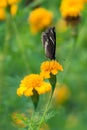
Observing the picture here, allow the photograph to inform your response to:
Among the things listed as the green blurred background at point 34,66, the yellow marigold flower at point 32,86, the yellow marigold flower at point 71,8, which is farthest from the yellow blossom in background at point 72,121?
the yellow marigold flower at point 32,86

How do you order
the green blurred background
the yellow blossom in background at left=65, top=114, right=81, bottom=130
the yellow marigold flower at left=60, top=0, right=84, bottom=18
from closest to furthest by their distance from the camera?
the green blurred background
the yellow marigold flower at left=60, top=0, right=84, bottom=18
the yellow blossom in background at left=65, top=114, right=81, bottom=130

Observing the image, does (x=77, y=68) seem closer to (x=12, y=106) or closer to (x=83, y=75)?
(x=83, y=75)

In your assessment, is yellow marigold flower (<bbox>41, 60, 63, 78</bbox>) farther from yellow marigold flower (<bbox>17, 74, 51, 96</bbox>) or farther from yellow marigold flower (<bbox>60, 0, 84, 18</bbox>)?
yellow marigold flower (<bbox>60, 0, 84, 18</bbox>)

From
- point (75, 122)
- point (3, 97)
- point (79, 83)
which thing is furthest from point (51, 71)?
point (79, 83)

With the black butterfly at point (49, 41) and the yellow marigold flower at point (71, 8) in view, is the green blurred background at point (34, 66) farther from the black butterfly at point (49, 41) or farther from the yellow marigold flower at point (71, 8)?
the black butterfly at point (49, 41)

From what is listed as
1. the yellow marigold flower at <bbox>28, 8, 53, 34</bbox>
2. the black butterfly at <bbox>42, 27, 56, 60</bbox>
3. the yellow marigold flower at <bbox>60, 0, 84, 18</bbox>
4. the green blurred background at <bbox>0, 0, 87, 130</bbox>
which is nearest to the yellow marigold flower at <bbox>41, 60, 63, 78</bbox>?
the black butterfly at <bbox>42, 27, 56, 60</bbox>

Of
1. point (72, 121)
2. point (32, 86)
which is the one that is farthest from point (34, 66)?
point (32, 86)
